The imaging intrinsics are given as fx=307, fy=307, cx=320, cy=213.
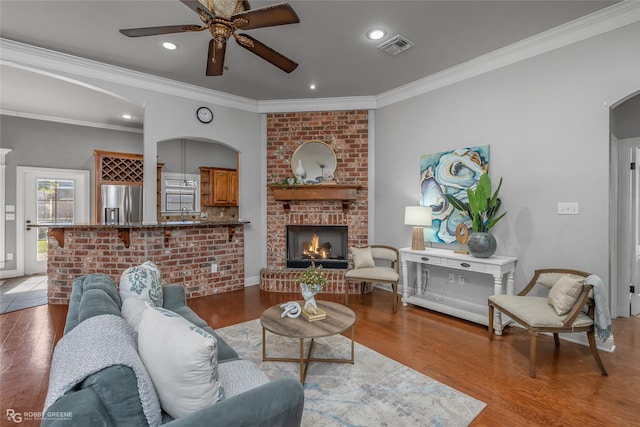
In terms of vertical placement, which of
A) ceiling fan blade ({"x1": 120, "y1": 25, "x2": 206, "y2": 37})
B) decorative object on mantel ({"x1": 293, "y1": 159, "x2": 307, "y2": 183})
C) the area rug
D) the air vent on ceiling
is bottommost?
the area rug

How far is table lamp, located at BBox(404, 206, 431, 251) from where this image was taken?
3781 millimetres

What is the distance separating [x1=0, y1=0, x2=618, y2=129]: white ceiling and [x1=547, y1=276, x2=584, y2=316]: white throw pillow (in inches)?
88.7

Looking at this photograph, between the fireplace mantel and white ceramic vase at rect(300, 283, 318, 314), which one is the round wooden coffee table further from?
the fireplace mantel

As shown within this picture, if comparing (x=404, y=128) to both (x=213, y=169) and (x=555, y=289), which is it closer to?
(x=555, y=289)

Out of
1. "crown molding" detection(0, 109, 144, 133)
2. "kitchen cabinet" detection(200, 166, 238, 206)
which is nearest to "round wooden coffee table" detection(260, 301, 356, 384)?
"kitchen cabinet" detection(200, 166, 238, 206)

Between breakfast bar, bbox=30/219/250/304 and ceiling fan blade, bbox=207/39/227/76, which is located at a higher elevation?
ceiling fan blade, bbox=207/39/227/76

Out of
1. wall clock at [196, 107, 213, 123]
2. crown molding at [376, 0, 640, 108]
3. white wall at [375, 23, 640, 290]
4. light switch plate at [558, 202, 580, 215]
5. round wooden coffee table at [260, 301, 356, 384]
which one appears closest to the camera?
round wooden coffee table at [260, 301, 356, 384]

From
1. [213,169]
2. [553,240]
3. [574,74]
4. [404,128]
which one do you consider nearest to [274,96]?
[404,128]

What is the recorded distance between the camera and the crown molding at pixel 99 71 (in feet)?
10.4

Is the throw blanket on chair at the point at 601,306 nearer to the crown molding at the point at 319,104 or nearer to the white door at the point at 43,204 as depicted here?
the crown molding at the point at 319,104

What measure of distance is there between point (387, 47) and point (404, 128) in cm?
136

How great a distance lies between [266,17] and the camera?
200 cm

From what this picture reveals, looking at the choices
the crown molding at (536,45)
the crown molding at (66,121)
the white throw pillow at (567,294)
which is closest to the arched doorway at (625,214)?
the crown molding at (536,45)

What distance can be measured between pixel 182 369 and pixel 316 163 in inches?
155
